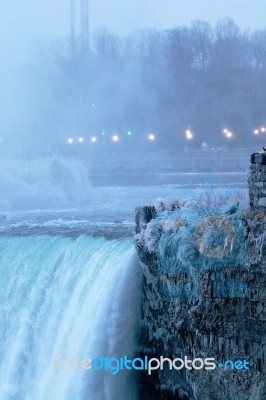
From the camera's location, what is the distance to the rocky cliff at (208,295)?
1340 cm

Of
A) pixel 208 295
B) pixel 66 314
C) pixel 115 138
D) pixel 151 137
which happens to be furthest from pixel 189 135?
pixel 208 295

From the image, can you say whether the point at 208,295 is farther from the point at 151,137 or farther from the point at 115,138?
the point at 115,138

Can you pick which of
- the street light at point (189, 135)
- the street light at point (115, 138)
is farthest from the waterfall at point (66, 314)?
the street light at point (189, 135)

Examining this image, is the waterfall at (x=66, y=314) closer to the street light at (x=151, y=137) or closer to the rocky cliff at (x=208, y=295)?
the rocky cliff at (x=208, y=295)

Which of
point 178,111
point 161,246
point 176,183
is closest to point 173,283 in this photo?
point 161,246

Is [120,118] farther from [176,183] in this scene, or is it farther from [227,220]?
[227,220]

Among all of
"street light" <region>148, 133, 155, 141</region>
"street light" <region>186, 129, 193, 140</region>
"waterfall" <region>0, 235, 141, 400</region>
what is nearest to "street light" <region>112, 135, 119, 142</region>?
"street light" <region>148, 133, 155, 141</region>

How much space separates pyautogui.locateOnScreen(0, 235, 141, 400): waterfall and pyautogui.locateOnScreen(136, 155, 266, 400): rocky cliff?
21.4 inches

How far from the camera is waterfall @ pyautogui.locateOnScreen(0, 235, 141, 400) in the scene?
15547mm

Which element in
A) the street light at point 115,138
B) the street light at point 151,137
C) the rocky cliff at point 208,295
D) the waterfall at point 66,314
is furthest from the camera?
the street light at point 115,138

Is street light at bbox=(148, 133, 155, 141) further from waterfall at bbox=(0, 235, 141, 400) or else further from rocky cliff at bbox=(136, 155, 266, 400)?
rocky cliff at bbox=(136, 155, 266, 400)

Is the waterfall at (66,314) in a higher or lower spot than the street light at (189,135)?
lower

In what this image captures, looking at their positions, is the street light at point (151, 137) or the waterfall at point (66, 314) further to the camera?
the street light at point (151, 137)

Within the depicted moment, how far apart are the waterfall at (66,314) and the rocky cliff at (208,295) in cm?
54
